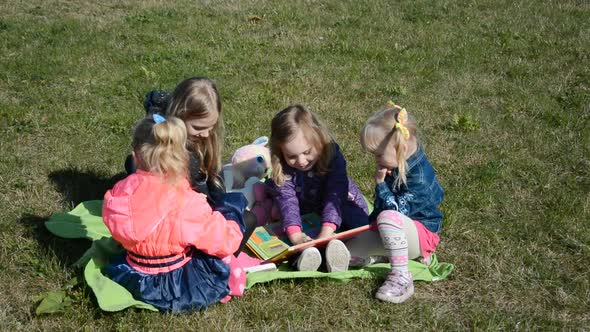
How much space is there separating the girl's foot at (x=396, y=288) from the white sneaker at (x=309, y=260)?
45cm

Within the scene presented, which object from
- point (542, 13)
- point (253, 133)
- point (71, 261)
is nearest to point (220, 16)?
point (253, 133)

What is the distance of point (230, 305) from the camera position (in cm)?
390

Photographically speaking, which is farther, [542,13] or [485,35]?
[542,13]

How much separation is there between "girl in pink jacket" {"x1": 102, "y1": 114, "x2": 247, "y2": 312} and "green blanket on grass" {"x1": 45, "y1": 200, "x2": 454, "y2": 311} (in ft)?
0.28

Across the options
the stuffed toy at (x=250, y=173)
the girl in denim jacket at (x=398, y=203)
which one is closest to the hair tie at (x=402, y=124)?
the girl in denim jacket at (x=398, y=203)

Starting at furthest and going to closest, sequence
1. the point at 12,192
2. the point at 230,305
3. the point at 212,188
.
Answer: the point at 12,192 < the point at 212,188 < the point at 230,305

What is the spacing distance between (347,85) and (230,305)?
4456 mm

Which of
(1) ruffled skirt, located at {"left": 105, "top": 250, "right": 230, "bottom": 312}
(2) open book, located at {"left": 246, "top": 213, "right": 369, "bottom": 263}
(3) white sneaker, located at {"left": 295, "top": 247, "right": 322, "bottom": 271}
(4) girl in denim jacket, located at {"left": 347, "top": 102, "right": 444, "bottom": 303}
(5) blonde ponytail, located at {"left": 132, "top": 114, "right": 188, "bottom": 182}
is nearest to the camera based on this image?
(5) blonde ponytail, located at {"left": 132, "top": 114, "right": 188, "bottom": 182}

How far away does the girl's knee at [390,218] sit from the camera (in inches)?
160

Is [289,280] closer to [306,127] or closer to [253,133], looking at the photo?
[306,127]

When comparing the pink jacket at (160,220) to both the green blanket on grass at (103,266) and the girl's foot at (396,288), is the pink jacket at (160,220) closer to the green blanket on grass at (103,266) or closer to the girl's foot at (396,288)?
the green blanket on grass at (103,266)

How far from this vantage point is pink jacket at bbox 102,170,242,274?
3.52 metres

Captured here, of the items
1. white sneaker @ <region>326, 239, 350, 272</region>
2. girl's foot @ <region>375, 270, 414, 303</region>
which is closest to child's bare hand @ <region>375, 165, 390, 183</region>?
white sneaker @ <region>326, 239, 350, 272</region>

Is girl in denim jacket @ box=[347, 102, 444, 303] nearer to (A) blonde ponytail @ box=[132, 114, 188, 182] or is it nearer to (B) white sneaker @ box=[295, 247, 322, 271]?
(B) white sneaker @ box=[295, 247, 322, 271]
